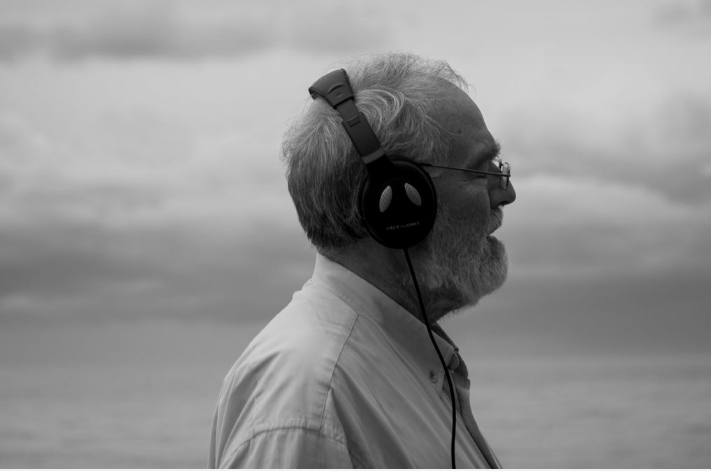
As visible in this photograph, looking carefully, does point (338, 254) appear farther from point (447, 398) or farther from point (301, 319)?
point (447, 398)

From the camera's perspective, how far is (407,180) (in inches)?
77.2

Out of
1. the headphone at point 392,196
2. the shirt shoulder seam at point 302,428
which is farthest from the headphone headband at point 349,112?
the shirt shoulder seam at point 302,428

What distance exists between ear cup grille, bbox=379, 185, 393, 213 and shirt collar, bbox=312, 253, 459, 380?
18 cm

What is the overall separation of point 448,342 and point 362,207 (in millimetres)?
477

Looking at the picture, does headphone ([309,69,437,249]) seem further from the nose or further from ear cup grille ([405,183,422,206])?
the nose

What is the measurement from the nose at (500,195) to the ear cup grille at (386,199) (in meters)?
0.36

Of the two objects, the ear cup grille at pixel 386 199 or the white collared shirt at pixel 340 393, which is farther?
the ear cup grille at pixel 386 199

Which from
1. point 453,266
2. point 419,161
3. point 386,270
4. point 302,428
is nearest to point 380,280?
point 386,270

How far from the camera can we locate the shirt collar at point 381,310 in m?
1.93

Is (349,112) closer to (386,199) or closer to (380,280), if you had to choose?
A: (386,199)

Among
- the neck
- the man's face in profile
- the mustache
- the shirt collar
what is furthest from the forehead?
the shirt collar

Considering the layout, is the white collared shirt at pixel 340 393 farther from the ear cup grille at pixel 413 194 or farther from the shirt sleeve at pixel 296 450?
the ear cup grille at pixel 413 194

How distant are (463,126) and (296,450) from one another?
38.5 inches

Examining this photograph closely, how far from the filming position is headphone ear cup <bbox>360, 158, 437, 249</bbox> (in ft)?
6.32
